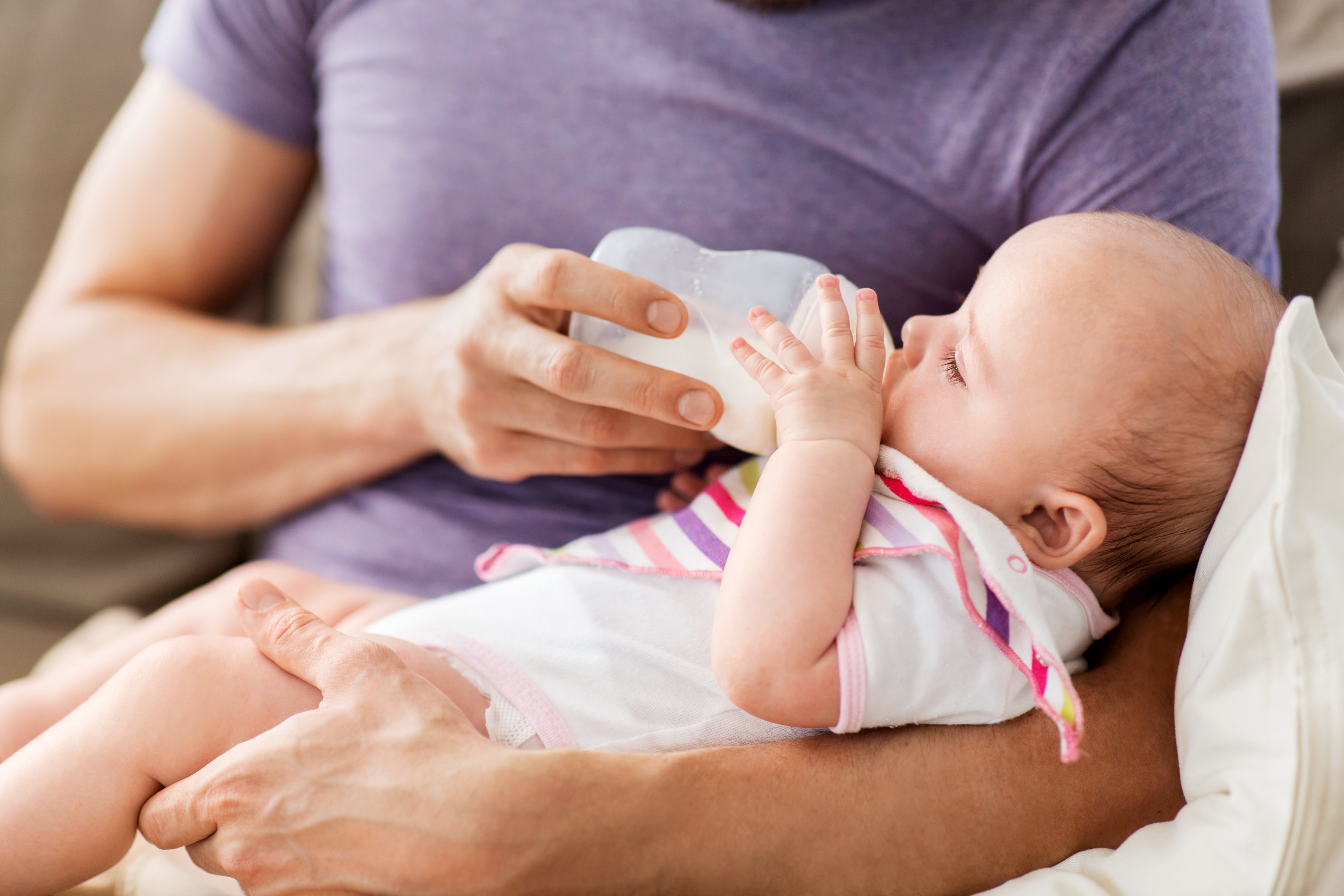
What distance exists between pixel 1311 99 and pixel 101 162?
168cm

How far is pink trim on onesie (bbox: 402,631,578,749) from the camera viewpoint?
79cm

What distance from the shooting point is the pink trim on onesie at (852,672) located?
28.1 inches

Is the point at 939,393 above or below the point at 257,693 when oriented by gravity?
above

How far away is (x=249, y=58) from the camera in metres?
1.23

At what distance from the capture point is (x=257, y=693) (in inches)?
30.0

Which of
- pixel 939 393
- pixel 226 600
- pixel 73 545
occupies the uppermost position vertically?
pixel 939 393

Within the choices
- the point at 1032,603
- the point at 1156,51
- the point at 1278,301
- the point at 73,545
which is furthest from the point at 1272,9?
the point at 73,545

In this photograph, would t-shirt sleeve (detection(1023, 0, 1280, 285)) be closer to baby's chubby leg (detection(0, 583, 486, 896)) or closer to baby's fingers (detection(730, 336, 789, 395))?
baby's fingers (detection(730, 336, 789, 395))

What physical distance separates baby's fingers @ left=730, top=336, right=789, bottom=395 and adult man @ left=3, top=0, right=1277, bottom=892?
2.2 inches

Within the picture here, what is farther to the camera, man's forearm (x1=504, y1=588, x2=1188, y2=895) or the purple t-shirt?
the purple t-shirt

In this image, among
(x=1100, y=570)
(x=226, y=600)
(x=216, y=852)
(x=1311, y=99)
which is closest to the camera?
(x=216, y=852)

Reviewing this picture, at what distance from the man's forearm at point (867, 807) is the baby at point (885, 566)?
4cm

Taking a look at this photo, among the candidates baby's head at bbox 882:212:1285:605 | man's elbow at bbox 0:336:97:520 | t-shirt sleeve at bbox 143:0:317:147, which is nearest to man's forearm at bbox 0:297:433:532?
man's elbow at bbox 0:336:97:520

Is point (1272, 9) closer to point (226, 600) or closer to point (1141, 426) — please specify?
point (1141, 426)
